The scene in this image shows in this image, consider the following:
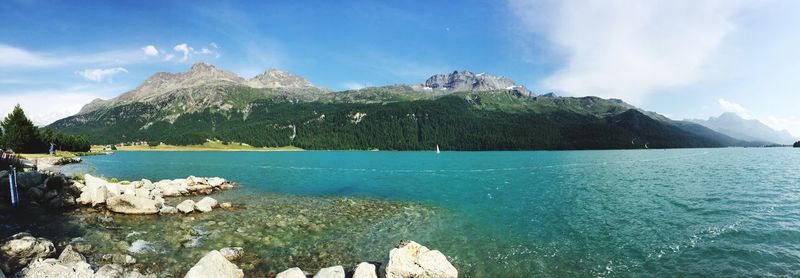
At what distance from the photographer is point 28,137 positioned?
118 m

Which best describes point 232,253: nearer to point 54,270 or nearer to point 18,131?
point 54,270

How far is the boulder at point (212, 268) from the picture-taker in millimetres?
17766

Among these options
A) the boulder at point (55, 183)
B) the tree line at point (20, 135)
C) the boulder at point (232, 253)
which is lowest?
the boulder at point (232, 253)

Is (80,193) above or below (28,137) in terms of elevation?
below

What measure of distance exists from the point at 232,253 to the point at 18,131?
445 feet

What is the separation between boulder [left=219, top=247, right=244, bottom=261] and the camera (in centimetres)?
2333

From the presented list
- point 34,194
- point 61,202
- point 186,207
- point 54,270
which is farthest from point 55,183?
point 54,270

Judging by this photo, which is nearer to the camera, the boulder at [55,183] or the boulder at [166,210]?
the boulder at [166,210]

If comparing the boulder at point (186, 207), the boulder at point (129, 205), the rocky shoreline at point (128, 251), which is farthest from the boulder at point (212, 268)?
the boulder at point (129, 205)

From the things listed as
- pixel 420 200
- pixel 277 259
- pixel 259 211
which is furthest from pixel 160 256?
pixel 420 200

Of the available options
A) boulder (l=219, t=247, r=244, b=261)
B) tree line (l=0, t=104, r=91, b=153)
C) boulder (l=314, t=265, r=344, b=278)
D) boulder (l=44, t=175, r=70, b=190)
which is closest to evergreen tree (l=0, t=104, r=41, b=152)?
tree line (l=0, t=104, r=91, b=153)

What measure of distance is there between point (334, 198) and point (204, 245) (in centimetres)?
2457

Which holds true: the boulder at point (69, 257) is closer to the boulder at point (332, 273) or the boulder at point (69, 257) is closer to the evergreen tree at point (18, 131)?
the boulder at point (332, 273)

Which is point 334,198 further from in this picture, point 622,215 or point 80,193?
point 622,215
